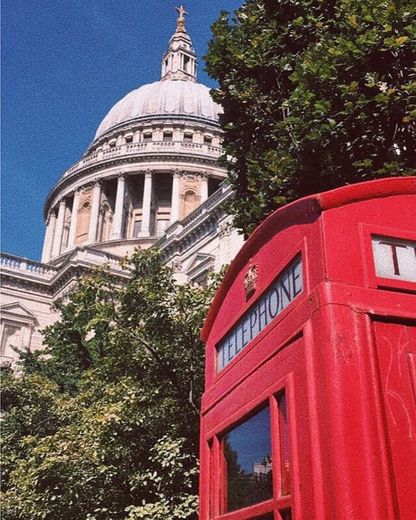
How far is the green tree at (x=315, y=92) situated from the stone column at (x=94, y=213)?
3433cm

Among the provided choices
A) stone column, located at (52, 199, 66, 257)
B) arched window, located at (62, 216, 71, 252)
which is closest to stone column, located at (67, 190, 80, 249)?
arched window, located at (62, 216, 71, 252)

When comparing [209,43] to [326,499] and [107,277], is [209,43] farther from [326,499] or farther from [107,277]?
[326,499]

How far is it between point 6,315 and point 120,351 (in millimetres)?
22246

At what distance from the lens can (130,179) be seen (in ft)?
142

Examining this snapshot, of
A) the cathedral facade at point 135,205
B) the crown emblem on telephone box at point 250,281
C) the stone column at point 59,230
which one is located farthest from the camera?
the stone column at point 59,230

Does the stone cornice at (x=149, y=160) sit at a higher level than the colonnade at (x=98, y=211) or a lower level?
higher

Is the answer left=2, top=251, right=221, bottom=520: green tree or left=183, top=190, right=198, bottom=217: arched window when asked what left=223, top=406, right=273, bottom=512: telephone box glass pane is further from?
left=183, top=190, right=198, bottom=217: arched window

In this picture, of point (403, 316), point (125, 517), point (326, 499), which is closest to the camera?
point (326, 499)

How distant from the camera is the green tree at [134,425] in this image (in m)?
8.62

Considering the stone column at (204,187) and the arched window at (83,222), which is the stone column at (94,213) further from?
the stone column at (204,187)

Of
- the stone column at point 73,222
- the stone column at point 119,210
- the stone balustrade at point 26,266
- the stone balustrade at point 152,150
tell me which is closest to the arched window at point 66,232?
the stone column at point 73,222

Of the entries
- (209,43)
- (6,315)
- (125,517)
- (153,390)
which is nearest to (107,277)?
(153,390)

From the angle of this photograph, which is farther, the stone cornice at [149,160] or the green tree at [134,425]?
the stone cornice at [149,160]

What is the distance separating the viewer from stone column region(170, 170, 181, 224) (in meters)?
40.0
